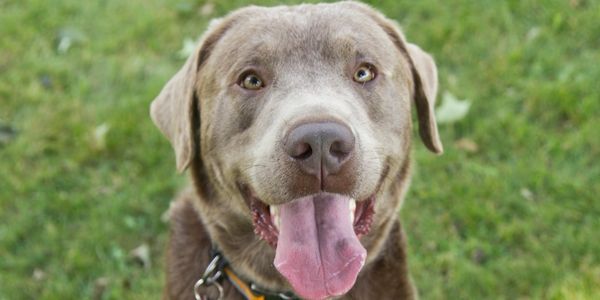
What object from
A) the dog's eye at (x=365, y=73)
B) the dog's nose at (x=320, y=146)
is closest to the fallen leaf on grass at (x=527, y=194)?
the dog's eye at (x=365, y=73)

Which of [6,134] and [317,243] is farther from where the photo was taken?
[6,134]

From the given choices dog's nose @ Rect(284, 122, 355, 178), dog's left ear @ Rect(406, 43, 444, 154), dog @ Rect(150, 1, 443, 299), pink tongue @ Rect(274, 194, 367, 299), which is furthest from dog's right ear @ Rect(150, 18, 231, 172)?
dog's left ear @ Rect(406, 43, 444, 154)

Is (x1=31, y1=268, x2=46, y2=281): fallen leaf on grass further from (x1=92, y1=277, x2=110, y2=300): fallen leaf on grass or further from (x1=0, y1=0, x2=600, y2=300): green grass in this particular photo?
(x1=92, y1=277, x2=110, y2=300): fallen leaf on grass

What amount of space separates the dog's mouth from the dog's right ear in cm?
49

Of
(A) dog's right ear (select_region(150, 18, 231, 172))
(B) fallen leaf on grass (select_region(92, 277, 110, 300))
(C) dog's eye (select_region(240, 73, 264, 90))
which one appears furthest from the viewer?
(B) fallen leaf on grass (select_region(92, 277, 110, 300))

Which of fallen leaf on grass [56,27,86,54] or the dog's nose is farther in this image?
fallen leaf on grass [56,27,86,54]

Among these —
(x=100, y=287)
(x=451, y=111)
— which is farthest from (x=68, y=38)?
(x=451, y=111)

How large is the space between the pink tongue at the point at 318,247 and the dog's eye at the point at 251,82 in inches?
22.5

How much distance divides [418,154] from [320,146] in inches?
114

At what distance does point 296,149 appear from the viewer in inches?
109

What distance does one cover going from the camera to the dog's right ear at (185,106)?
3.49 m

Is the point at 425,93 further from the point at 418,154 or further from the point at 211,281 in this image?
the point at 418,154

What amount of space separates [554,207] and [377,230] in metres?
1.95

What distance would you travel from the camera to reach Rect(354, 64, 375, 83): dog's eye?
131 inches
